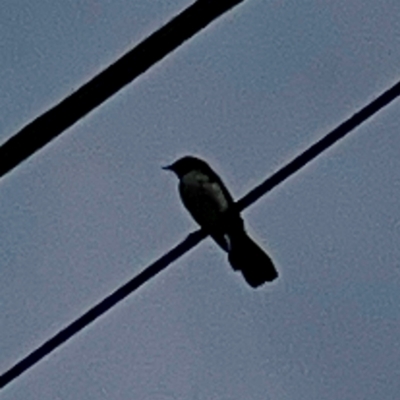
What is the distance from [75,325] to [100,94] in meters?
1.05

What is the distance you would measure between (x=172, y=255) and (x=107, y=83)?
4.15 ft

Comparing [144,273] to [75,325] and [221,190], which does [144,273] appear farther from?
[221,190]

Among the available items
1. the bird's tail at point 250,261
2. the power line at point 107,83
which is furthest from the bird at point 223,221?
the power line at point 107,83

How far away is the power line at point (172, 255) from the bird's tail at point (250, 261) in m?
3.39

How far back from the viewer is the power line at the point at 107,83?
9.52 ft

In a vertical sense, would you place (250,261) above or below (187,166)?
below

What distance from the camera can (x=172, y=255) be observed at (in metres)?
4.07

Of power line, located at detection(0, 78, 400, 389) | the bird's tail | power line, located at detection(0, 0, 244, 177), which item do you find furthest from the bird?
power line, located at detection(0, 0, 244, 177)

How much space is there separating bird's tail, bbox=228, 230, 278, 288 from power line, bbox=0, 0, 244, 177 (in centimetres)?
458

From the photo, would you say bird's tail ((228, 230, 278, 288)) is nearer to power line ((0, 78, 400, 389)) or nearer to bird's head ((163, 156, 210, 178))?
bird's head ((163, 156, 210, 178))

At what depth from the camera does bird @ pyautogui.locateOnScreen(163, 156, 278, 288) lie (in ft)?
24.5

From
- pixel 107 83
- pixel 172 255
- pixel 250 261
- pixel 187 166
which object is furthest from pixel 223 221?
pixel 107 83

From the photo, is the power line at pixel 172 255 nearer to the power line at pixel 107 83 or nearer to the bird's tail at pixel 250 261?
the power line at pixel 107 83

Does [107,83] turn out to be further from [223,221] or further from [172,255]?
[223,221]
